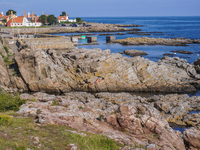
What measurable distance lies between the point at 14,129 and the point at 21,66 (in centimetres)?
2365

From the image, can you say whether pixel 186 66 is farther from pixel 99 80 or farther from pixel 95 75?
pixel 95 75

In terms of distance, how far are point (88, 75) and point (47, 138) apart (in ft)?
78.6

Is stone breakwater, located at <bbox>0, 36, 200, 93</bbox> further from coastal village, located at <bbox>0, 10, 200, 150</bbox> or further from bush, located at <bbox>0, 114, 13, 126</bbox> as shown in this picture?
bush, located at <bbox>0, 114, 13, 126</bbox>

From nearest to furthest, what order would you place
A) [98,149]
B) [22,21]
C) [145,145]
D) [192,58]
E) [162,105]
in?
[98,149] < [145,145] < [162,105] < [192,58] < [22,21]

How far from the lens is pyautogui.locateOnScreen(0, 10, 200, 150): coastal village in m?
13.2

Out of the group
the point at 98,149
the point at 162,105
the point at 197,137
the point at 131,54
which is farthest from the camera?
the point at 131,54

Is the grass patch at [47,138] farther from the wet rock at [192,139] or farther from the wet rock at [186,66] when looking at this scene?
the wet rock at [186,66]

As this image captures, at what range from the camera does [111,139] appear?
13633 mm

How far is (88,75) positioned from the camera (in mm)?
36219

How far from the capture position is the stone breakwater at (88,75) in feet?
115

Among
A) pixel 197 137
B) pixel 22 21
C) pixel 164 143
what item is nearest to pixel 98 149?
pixel 164 143

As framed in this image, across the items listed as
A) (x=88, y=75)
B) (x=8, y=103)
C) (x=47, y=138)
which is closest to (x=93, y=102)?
(x=8, y=103)

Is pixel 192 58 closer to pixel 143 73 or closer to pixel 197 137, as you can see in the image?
pixel 143 73

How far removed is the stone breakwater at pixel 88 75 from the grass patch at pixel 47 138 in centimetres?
2093
